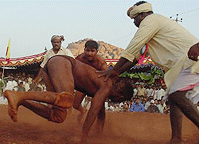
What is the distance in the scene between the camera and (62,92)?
295cm

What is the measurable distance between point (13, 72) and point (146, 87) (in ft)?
35.5

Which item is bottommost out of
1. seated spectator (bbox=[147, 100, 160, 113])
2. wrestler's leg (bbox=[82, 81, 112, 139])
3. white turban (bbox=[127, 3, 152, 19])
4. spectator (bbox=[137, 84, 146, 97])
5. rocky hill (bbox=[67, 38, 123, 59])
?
rocky hill (bbox=[67, 38, 123, 59])

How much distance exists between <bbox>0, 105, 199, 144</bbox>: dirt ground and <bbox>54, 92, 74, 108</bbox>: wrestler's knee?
436mm

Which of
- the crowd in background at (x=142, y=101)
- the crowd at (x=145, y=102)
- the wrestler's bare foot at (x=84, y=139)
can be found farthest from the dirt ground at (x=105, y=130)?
Answer: the crowd at (x=145, y=102)

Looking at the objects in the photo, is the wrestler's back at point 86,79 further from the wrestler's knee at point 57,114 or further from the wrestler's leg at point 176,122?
the wrestler's leg at point 176,122

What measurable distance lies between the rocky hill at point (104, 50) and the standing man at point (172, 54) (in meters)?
20.5

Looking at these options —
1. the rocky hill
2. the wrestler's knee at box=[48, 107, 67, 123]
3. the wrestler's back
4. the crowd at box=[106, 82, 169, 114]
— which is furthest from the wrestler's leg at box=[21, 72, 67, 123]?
the rocky hill

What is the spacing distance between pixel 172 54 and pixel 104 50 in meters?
23.8

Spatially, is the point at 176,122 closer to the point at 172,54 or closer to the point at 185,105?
the point at 185,105

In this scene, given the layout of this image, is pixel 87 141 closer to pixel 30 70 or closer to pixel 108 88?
pixel 108 88

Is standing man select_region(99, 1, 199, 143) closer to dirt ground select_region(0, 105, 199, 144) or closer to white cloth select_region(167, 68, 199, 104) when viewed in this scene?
white cloth select_region(167, 68, 199, 104)

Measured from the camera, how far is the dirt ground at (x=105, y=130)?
3322 millimetres

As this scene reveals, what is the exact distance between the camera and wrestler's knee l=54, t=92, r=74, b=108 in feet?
9.56

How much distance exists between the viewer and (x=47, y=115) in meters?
3.07
